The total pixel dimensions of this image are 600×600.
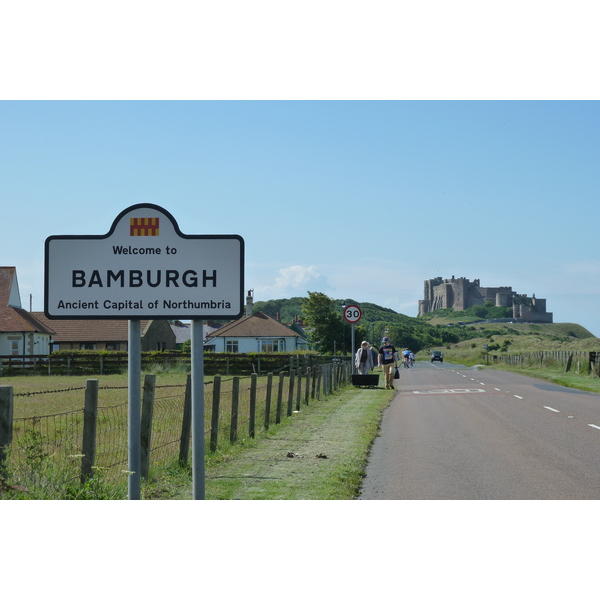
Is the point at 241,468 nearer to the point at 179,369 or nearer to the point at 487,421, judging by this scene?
the point at 487,421

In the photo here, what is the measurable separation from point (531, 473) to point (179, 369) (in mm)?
35556

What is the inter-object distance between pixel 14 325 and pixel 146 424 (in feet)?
145

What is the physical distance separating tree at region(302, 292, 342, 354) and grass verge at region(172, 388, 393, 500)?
59.6 m

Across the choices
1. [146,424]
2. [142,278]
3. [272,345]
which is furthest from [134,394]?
[272,345]

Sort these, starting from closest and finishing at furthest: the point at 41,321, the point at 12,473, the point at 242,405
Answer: the point at 12,473, the point at 242,405, the point at 41,321

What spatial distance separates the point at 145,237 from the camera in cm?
465

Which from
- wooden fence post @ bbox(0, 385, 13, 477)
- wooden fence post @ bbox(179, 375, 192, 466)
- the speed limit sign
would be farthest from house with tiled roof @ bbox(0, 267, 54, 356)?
wooden fence post @ bbox(0, 385, 13, 477)

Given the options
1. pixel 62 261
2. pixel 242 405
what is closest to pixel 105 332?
pixel 242 405

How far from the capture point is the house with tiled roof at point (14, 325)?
163 feet

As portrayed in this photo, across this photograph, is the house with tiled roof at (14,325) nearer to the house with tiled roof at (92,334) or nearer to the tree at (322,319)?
the house with tiled roof at (92,334)

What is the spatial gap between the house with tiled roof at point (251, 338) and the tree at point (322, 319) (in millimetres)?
3323

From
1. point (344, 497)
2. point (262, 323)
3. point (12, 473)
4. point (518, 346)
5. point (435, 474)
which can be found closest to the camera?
point (12, 473)

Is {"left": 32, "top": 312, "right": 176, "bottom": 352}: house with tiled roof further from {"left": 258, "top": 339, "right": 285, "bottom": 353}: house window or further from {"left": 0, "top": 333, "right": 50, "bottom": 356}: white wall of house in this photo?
{"left": 258, "top": 339, "right": 285, "bottom": 353}: house window

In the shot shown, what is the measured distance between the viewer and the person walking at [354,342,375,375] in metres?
27.8
